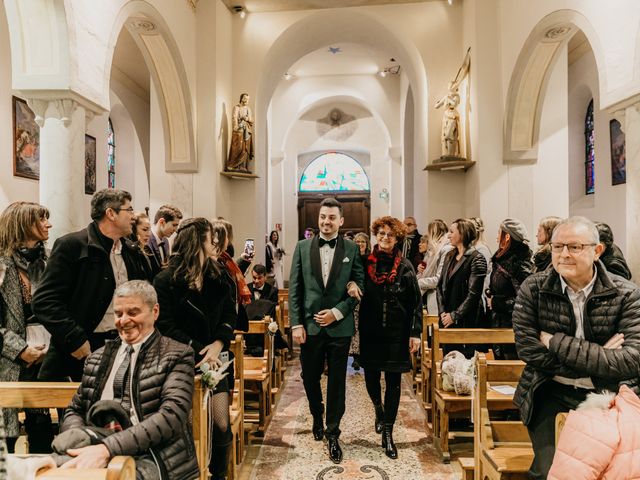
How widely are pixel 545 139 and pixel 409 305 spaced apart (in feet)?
17.1

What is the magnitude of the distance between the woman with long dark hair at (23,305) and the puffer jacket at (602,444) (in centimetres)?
271

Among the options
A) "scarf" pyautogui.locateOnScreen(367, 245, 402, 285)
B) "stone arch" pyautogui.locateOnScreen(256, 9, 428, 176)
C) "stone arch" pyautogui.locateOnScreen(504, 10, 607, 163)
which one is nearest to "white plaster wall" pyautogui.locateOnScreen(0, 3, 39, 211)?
"stone arch" pyautogui.locateOnScreen(256, 9, 428, 176)

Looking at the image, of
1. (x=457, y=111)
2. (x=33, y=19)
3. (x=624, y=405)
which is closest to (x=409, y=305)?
(x=624, y=405)

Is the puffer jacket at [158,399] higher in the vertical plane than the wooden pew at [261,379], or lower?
higher

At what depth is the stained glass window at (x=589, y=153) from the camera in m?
11.4

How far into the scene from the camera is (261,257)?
9336mm

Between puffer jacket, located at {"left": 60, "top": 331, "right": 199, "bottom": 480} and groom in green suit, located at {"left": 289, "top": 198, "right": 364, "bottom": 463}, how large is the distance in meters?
1.53

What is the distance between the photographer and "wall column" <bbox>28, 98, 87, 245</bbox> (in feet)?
13.7

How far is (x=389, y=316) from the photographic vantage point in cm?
372

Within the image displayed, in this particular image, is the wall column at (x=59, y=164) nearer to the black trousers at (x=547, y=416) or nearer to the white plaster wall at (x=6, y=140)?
the white plaster wall at (x=6, y=140)

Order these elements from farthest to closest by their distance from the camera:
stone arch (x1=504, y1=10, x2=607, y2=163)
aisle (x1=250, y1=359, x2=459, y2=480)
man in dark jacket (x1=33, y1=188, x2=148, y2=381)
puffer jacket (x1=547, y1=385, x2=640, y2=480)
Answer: stone arch (x1=504, y1=10, x2=607, y2=163) < aisle (x1=250, y1=359, x2=459, y2=480) < man in dark jacket (x1=33, y1=188, x2=148, y2=381) < puffer jacket (x1=547, y1=385, x2=640, y2=480)

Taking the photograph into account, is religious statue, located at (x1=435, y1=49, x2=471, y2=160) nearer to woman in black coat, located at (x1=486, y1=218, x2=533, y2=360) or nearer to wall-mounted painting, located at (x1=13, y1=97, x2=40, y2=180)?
woman in black coat, located at (x1=486, y1=218, x2=533, y2=360)

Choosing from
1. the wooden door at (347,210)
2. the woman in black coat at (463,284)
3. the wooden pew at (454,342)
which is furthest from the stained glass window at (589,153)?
the wooden pew at (454,342)

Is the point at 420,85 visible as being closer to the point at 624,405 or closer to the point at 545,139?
the point at 545,139
